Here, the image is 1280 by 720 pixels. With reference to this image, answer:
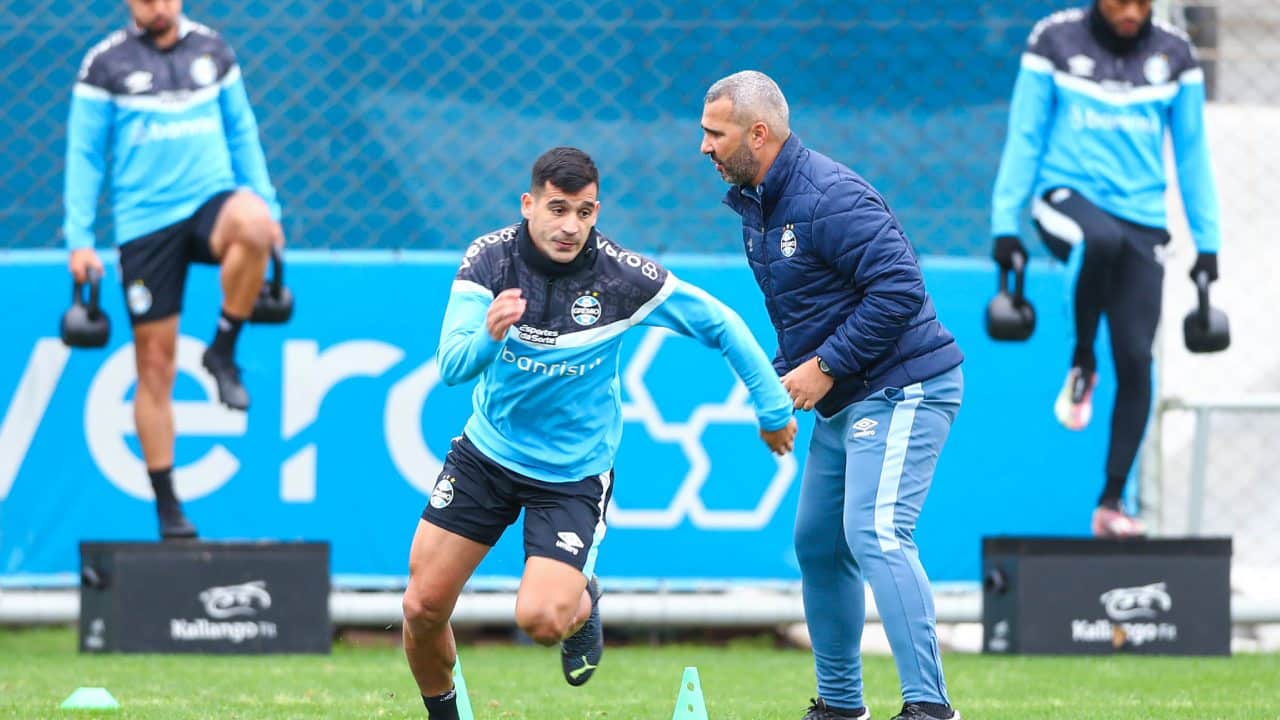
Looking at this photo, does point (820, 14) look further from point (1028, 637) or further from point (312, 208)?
point (1028, 637)

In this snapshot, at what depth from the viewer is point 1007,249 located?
7922 millimetres

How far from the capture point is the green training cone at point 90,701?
5.62 metres

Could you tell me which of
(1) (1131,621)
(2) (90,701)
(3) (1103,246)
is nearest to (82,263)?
(2) (90,701)

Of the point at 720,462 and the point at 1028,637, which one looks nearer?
the point at 1028,637

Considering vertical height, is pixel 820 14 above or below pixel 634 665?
above

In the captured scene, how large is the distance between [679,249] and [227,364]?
221 cm

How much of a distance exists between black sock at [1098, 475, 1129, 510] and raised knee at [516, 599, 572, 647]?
373cm

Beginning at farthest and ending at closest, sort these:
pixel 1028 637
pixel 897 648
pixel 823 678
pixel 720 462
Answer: pixel 720 462, pixel 1028 637, pixel 823 678, pixel 897 648

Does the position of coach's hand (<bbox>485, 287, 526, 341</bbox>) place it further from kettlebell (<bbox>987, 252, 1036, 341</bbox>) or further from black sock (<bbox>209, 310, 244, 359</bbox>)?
kettlebell (<bbox>987, 252, 1036, 341</bbox>)

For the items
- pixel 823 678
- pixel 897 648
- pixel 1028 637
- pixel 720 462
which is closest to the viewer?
pixel 897 648

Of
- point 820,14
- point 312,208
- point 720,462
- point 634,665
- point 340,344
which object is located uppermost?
point 820,14

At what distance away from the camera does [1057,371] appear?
8.47 m

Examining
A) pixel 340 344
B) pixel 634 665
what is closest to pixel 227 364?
pixel 340 344

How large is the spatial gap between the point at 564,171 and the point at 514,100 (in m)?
3.84
